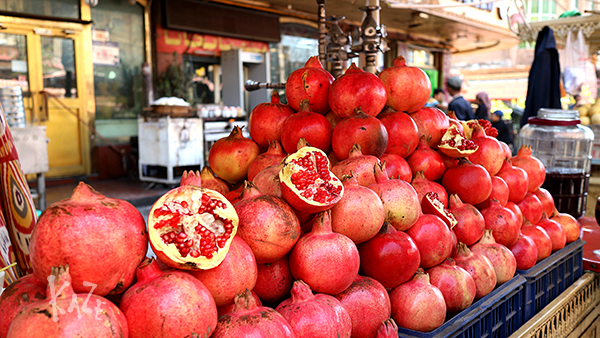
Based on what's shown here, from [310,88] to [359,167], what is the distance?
56 centimetres

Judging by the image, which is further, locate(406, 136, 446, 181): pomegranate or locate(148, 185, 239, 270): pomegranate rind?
locate(406, 136, 446, 181): pomegranate

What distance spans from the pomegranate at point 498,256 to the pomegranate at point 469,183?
0.18 m

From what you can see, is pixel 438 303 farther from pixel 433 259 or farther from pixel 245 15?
pixel 245 15

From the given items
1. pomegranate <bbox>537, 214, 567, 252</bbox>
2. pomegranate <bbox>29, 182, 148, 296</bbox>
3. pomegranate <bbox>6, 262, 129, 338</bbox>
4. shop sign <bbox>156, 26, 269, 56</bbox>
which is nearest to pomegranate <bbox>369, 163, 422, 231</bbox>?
pomegranate <bbox>29, 182, 148, 296</bbox>

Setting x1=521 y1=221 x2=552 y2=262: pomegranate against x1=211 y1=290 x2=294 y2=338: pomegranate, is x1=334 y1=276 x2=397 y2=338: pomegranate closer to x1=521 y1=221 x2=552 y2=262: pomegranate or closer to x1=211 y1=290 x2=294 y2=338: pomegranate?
x1=211 y1=290 x2=294 y2=338: pomegranate

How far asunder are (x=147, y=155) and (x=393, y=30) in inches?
327

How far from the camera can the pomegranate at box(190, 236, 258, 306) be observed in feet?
3.77

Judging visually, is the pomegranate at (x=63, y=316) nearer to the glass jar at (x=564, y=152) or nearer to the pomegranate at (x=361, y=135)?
the pomegranate at (x=361, y=135)

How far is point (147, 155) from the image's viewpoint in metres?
7.26

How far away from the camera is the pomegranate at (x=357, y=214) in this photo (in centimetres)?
146

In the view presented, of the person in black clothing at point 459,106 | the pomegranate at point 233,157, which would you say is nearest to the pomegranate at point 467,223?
the pomegranate at point 233,157

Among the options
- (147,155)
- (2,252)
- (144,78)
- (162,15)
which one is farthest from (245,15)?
(2,252)

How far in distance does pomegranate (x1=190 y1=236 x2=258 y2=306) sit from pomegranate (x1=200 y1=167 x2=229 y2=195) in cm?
72

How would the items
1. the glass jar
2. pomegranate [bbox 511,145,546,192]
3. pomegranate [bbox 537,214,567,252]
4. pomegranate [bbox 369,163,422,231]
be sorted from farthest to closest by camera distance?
the glass jar < pomegranate [bbox 511,145,546,192] < pomegranate [bbox 537,214,567,252] < pomegranate [bbox 369,163,422,231]
